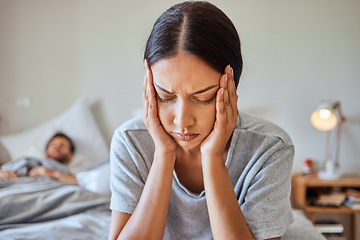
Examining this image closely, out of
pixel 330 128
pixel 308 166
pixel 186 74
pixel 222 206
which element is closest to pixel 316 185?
pixel 308 166

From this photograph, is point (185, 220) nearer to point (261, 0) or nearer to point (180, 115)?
point (180, 115)

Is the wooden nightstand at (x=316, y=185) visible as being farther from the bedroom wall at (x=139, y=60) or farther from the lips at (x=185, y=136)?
the lips at (x=185, y=136)

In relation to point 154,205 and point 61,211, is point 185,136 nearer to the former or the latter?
point 154,205

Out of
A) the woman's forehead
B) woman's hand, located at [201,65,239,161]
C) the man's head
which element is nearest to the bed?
the man's head

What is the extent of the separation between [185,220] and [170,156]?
25cm

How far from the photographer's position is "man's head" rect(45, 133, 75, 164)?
2.98m

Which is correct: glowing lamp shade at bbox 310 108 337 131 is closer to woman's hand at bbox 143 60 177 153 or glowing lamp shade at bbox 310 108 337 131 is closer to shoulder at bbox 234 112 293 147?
shoulder at bbox 234 112 293 147

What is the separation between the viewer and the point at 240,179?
4.07 ft

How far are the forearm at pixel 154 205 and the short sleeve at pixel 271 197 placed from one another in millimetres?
248

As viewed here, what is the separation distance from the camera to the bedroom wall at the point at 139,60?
3162 mm

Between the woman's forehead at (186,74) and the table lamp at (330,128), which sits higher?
the woman's forehead at (186,74)

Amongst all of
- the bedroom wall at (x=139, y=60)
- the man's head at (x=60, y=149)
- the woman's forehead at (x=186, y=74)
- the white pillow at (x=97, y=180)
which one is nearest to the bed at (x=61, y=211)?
the white pillow at (x=97, y=180)

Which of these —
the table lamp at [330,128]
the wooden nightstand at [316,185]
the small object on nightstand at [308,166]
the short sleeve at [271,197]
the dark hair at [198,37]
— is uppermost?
the dark hair at [198,37]

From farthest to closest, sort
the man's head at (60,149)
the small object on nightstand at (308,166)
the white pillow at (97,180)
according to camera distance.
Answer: the small object on nightstand at (308,166)
the man's head at (60,149)
the white pillow at (97,180)
